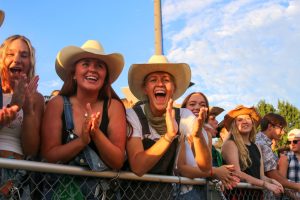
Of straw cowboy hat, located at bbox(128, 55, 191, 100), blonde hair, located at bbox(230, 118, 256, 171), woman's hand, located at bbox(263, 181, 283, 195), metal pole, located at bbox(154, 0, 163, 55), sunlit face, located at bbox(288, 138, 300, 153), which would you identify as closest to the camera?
straw cowboy hat, located at bbox(128, 55, 191, 100)

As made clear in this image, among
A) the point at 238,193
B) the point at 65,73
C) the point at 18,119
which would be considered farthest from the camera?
the point at 238,193

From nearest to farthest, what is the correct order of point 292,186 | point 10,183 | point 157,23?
1. point 10,183
2. point 292,186
3. point 157,23

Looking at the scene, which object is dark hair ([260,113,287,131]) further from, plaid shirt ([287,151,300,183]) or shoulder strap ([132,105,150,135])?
shoulder strap ([132,105,150,135])

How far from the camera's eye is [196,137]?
3.30 m

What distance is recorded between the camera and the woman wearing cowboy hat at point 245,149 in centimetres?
465

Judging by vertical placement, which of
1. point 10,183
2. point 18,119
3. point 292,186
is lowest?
point 292,186

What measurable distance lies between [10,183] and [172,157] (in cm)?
130

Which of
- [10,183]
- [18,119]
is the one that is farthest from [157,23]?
[10,183]

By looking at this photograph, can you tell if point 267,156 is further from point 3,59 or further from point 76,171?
point 3,59

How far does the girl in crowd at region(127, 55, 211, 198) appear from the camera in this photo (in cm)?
315

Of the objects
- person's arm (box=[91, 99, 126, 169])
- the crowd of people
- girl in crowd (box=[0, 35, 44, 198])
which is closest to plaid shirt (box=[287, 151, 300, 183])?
the crowd of people

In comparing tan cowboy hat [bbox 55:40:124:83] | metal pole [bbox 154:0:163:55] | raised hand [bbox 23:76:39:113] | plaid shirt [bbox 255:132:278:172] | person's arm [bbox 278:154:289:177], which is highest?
metal pole [bbox 154:0:163:55]

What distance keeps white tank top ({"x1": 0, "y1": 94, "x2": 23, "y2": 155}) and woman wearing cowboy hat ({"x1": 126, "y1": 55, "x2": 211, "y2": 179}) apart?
2.50 feet

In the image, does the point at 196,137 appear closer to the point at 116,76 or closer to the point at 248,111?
the point at 116,76
